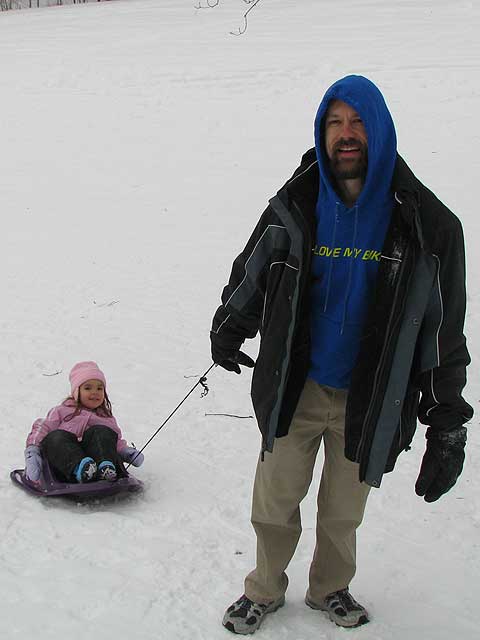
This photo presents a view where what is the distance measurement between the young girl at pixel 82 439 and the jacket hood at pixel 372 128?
230 centimetres

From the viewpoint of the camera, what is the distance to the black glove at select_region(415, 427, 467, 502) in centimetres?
294

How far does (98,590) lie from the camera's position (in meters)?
3.59

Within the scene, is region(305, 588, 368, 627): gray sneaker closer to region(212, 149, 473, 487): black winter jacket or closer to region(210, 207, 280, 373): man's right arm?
region(212, 149, 473, 487): black winter jacket

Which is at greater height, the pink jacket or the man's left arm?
the man's left arm

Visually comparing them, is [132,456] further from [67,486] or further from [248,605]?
[248,605]

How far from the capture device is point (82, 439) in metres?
4.75

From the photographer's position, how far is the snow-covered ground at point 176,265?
3.65m

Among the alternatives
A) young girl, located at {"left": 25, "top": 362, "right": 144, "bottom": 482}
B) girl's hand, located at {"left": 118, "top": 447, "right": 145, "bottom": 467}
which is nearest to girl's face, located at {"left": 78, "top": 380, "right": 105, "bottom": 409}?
young girl, located at {"left": 25, "top": 362, "right": 144, "bottom": 482}

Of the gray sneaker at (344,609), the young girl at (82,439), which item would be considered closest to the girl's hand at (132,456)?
the young girl at (82,439)

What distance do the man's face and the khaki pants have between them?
2.38 ft

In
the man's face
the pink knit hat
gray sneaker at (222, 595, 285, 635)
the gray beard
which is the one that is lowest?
gray sneaker at (222, 595, 285, 635)

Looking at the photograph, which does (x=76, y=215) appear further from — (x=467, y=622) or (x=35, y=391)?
(x=467, y=622)

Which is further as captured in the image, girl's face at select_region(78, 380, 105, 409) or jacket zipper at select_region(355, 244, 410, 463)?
girl's face at select_region(78, 380, 105, 409)

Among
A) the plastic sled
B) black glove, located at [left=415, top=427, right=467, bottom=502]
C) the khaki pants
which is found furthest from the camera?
the plastic sled
